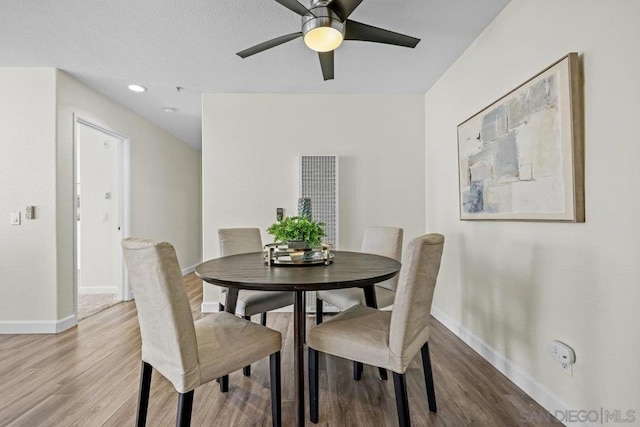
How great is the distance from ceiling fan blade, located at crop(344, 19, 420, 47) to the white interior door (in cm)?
368

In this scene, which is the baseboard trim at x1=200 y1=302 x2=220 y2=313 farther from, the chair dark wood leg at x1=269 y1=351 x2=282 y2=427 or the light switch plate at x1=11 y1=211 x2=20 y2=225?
the chair dark wood leg at x1=269 y1=351 x2=282 y2=427

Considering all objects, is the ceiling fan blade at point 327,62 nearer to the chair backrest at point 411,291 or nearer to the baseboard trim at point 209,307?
the chair backrest at point 411,291

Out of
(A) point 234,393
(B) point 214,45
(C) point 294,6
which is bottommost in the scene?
(A) point 234,393

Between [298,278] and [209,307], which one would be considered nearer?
[298,278]

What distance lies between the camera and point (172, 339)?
117cm

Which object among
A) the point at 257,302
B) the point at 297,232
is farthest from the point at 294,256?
the point at 257,302

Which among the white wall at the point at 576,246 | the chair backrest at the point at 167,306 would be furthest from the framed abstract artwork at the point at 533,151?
the chair backrest at the point at 167,306

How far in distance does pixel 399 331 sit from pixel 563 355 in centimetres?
92

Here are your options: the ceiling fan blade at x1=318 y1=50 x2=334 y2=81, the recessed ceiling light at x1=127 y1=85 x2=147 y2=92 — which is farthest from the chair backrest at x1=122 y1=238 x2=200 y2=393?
the recessed ceiling light at x1=127 y1=85 x2=147 y2=92

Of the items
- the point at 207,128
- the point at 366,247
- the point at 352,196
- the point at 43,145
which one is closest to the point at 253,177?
the point at 207,128

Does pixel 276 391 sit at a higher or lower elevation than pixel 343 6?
lower

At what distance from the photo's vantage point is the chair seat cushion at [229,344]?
1.25 metres

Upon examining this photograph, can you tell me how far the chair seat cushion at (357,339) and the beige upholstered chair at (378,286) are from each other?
506mm

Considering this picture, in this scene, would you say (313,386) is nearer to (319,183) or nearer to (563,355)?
(563,355)
